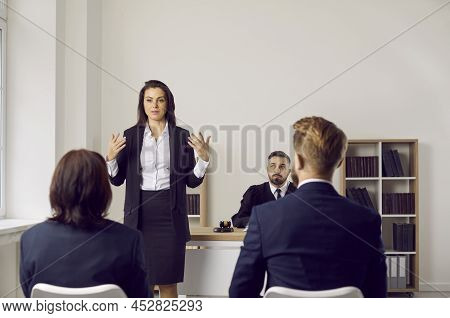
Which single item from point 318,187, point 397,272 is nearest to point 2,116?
point 318,187

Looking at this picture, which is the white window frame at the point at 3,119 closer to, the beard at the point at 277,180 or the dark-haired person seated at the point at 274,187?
the dark-haired person seated at the point at 274,187

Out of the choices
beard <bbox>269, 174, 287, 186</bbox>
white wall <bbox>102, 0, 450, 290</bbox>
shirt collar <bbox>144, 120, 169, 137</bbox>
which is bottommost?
beard <bbox>269, 174, 287, 186</bbox>

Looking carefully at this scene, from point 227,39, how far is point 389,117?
6.24 feet

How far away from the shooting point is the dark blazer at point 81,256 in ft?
5.50

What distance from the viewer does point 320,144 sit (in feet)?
5.86

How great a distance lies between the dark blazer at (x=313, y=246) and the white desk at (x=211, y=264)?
58.0 inches

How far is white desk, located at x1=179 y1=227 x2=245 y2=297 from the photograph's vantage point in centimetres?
325

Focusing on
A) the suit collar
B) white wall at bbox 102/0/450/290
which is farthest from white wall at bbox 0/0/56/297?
the suit collar

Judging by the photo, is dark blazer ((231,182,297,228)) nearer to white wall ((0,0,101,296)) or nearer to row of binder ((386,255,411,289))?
row of binder ((386,255,411,289))

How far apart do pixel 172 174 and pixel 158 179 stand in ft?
0.26

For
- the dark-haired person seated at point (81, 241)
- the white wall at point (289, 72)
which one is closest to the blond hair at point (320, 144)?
the dark-haired person seated at point (81, 241)

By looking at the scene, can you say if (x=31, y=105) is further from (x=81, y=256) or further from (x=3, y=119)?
(x=81, y=256)

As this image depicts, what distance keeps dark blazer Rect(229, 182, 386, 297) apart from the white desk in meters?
1.47

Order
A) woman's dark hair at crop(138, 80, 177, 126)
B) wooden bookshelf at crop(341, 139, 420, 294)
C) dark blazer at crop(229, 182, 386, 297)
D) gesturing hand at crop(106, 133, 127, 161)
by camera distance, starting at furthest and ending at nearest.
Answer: wooden bookshelf at crop(341, 139, 420, 294), woman's dark hair at crop(138, 80, 177, 126), gesturing hand at crop(106, 133, 127, 161), dark blazer at crop(229, 182, 386, 297)
